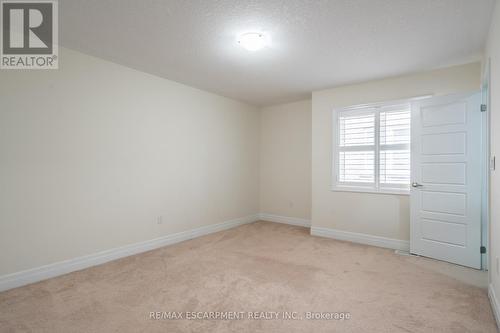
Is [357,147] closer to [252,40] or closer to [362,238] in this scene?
[362,238]

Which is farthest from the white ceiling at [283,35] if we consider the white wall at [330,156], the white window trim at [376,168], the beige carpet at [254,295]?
the beige carpet at [254,295]

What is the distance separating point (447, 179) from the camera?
3334 millimetres

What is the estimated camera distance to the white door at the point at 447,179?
10.3 ft

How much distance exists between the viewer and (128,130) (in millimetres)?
3594

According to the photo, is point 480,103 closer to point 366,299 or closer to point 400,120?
point 400,120

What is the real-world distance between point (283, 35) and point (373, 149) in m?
2.48

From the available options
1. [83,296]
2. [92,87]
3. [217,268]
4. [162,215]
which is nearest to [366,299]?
[217,268]

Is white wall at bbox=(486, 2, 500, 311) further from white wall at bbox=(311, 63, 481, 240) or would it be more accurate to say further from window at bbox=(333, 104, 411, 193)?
window at bbox=(333, 104, 411, 193)

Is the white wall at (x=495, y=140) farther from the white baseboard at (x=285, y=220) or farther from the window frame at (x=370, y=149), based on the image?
the white baseboard at (x=285, y=220)

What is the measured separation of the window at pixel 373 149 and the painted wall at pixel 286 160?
904mm

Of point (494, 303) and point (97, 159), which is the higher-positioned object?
point (97, 159)

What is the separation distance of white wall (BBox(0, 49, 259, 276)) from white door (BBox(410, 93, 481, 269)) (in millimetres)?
3282

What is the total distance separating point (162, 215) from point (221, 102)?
2.41 m

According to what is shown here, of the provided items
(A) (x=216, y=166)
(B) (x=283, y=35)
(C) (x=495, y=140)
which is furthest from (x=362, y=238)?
(B) (x=283, y=35)
